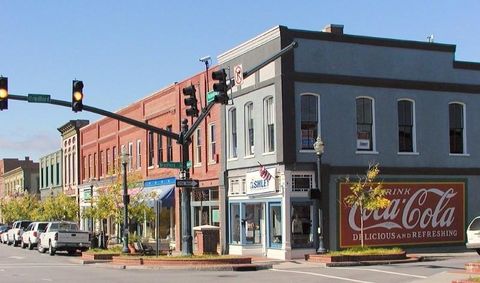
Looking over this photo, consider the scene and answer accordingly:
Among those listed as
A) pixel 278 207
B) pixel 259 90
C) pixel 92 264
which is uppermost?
pixel 259 90

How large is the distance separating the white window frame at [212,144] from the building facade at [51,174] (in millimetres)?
33623

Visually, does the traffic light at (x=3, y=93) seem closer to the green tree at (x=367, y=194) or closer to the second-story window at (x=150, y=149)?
the green tree at (x=367, y=194)

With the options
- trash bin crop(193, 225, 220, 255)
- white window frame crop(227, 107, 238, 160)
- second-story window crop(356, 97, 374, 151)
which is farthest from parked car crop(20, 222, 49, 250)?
second-story window crop(356, 97, 374, 151)

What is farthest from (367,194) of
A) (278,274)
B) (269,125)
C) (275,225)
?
(278,274)

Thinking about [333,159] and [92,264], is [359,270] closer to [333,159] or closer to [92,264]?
[333,159]

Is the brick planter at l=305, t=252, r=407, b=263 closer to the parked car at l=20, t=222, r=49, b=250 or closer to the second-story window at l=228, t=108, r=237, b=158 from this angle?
the second-story window at l=228, t=108, r=237, b=158

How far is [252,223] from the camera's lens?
33125mm

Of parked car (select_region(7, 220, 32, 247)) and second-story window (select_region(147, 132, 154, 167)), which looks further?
parked car (select_region(7, 220, 32, 247))

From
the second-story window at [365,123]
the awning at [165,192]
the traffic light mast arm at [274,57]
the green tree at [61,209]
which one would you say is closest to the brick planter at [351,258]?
the second-story window at [365,123]

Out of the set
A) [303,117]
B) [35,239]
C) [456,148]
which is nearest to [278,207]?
[303,117]

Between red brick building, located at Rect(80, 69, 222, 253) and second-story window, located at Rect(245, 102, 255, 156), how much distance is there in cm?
247

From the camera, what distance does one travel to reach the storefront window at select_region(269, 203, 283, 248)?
30.6 meters

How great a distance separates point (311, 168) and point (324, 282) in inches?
424

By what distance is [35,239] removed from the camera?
1832 inches
